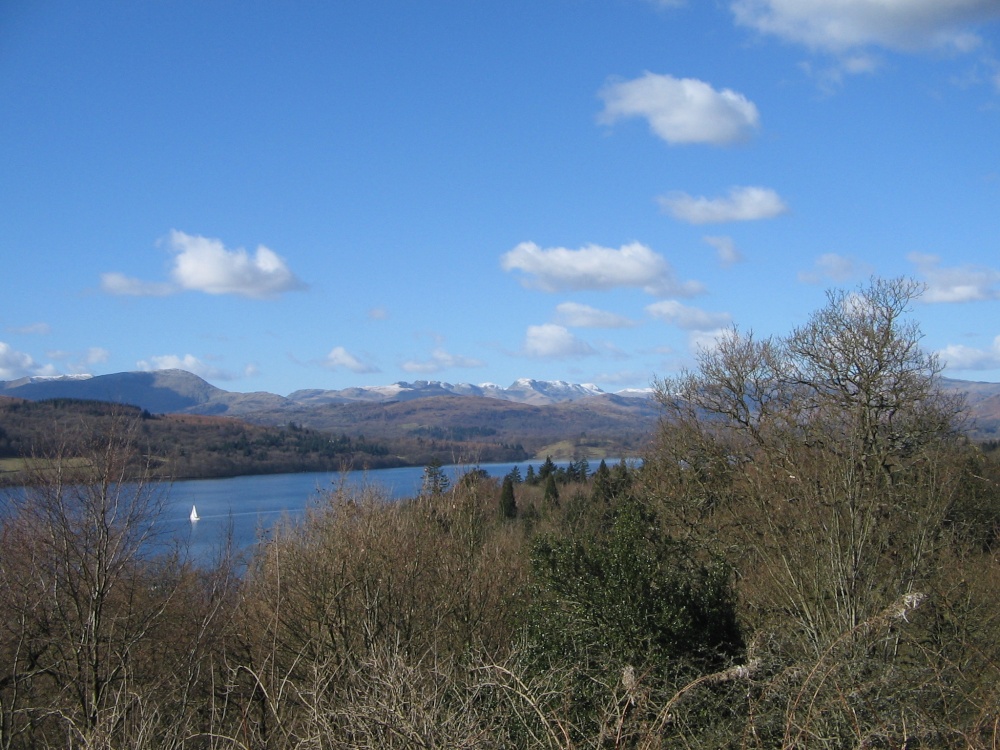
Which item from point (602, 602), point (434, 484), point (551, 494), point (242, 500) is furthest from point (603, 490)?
point (242, 500)

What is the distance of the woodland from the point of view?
638 cm

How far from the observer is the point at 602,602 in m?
11.6

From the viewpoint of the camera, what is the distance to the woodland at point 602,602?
20.9 feet

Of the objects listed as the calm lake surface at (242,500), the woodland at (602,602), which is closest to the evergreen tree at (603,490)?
the calm lake surface at (242,500)

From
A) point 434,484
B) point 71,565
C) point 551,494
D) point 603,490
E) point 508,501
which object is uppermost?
point 434,484

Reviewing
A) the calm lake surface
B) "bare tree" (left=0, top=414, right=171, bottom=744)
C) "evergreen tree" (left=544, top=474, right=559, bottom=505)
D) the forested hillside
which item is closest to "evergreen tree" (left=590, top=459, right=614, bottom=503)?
"evergreen tree" (left=544, top=474, right=559, bottom=505)

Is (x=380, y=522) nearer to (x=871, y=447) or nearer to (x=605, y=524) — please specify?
(x=871, y=447)

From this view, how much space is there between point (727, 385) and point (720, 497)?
3642 mm

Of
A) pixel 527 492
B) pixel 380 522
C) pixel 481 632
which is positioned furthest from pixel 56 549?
pixel 527 492

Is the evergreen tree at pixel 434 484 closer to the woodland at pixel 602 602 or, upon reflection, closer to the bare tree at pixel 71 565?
the woodland at pixel 602 602

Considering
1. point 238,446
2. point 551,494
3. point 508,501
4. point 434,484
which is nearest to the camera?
point 434,484

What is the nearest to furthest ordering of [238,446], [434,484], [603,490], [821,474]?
[821,474] → [434,484] → [603,490] → [238,446]

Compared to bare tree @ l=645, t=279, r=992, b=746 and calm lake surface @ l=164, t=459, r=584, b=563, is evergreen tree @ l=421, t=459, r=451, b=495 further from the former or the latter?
bare tree @ l=645, t=279, r=992, b=746

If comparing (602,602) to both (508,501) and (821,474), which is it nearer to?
(821,474)
